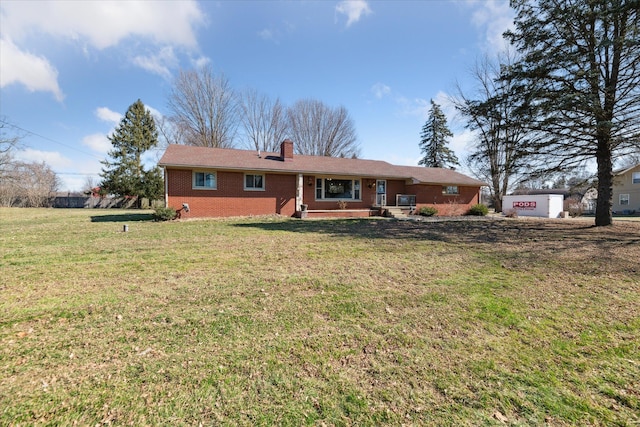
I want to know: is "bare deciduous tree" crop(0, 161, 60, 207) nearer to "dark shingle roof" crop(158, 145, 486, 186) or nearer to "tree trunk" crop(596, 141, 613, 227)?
"dark shingle roof" crop(158, 145, 486, 186)

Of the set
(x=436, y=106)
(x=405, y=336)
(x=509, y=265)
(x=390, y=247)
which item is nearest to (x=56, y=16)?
(x=390, y=247)

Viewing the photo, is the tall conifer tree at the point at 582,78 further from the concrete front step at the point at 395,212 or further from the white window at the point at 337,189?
the white window at the point at 337,189

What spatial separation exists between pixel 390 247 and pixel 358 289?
11.3 feet

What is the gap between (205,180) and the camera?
49.4ft

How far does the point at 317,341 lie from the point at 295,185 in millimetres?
14410

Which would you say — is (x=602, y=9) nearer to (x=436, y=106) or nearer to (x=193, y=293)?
(x=193, y=293)

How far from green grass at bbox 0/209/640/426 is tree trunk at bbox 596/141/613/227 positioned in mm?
6927

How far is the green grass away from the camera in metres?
2.11

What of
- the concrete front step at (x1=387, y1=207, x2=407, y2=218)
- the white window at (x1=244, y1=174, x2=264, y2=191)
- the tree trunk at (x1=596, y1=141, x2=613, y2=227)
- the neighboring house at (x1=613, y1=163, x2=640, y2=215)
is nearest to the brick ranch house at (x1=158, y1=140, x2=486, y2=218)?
the white window at (x1=244, y1=174, x2=264, y2=191)

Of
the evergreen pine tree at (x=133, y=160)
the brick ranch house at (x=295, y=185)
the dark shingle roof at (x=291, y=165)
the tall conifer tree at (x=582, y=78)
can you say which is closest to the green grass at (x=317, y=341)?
the tall conifer tree at (x=582, y=78)

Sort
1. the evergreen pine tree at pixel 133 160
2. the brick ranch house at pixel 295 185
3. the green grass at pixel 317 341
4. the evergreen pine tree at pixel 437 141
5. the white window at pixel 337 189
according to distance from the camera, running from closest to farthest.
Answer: the green grass at pixel 317 341 < the brick ranch house at pixel 295 185 < the white window at pixel 337 189 < the evergreen pine tree at pixel 133 160 < the evergreen pine tree at pixel 437 141

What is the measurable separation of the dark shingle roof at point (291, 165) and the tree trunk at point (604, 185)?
29.8 feet

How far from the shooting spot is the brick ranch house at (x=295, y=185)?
1477 centimetres

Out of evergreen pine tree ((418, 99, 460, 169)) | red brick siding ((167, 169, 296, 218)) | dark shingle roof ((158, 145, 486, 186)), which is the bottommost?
red brick siding ((167, 169, 296, 218))
